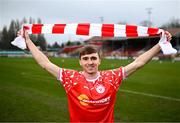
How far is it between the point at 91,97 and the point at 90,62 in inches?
14.2

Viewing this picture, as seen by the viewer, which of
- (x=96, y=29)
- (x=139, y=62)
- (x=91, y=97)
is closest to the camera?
(x=91, y=97)

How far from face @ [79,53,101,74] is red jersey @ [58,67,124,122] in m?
0.10

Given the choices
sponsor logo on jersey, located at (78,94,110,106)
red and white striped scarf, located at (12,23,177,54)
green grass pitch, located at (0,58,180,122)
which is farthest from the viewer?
green grass pitch, located at (0,58,180,122)

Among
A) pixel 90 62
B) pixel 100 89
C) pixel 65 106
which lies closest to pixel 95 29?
pixel 90 62

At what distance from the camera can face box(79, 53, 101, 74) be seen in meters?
3.37

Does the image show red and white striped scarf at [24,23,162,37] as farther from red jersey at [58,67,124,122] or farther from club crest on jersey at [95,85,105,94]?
club crest on jersey at [95,85,105,94]

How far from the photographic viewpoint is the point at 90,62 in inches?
133

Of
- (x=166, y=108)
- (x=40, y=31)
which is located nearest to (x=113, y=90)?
(x=40, y=31)

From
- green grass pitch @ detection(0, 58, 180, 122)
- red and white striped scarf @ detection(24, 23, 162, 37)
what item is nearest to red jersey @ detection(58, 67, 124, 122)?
red and white striped scarf @ detection(24, 23, 162, 37)

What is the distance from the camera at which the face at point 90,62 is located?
3.37m

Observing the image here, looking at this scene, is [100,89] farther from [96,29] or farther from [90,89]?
[96,29]

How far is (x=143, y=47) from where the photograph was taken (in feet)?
219

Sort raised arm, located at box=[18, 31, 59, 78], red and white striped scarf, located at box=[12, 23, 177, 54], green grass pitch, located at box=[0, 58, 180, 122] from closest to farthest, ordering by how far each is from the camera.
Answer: raised arm, located at box=[18, 31, 59, 78]
red and white striped scarf, located at box=[12, 23, 177, 54]
green grass pitch, located at box=[0, 58, 180, 122]

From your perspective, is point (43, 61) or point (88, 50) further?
point (43, 61)
